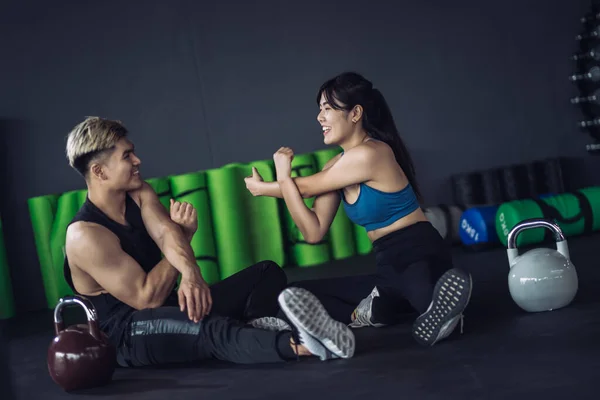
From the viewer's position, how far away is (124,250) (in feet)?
10.3

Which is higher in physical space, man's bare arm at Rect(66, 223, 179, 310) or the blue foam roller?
man's bare arm at Rect(66, 223, 179, 310)

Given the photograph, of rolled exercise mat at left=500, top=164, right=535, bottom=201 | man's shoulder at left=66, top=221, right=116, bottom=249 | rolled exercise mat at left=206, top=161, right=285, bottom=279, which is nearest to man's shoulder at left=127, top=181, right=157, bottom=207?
man's shoulder at left=66, top=221, right=116, bottom=249

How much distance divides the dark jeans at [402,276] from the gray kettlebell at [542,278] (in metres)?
0.28

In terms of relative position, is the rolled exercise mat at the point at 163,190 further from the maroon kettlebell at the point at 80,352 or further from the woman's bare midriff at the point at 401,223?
the maroon kettlebell at the point at 80,352

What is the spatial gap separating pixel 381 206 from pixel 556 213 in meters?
2.36

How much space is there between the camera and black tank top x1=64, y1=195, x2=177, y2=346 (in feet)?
10.2

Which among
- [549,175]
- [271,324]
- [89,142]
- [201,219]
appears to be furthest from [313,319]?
[549,175]

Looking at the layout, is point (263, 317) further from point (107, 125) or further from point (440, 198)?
point (440, 198)

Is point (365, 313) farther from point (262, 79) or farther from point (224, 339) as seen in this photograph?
point (262, 79)

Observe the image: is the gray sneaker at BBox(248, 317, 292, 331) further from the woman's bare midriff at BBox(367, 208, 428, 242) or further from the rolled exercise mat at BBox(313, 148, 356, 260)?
the rolled exercise mat at BBox(313, 148, 356, 260)

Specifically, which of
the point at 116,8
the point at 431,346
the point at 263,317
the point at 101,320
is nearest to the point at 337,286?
the point at 263,317

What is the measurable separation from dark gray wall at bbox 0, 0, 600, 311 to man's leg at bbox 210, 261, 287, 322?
9.09 ft

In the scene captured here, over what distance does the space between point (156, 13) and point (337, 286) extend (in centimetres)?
335

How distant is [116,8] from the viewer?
19.6 ft
